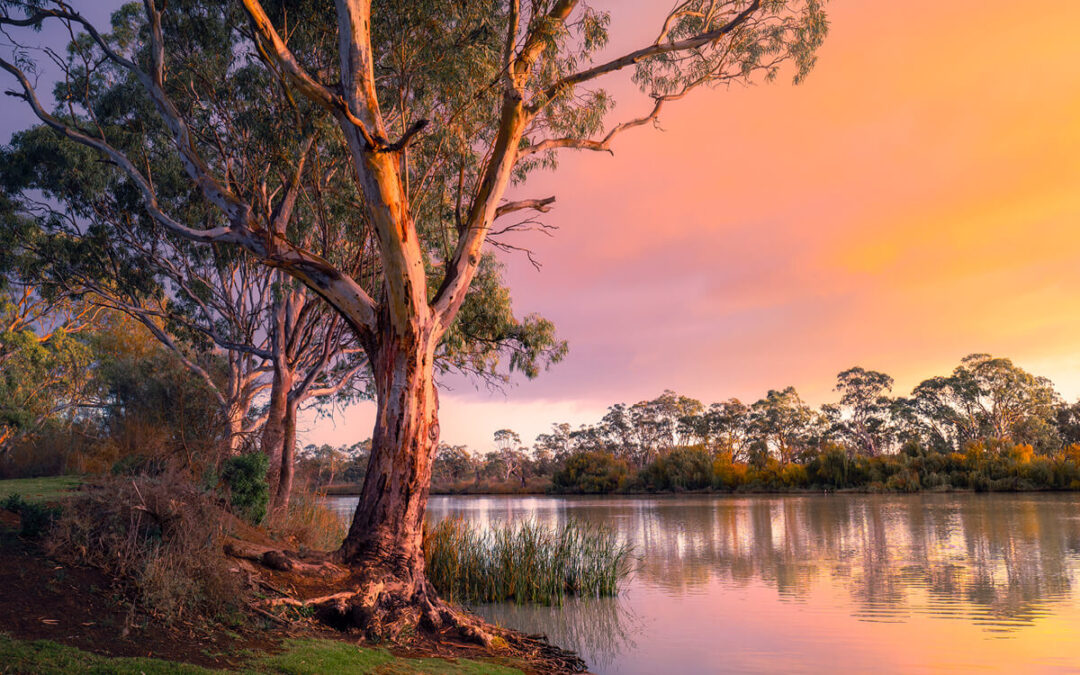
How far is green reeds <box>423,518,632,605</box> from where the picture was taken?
9891mm

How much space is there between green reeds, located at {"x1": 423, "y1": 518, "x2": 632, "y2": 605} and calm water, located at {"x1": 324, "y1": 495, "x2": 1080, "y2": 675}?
33cm

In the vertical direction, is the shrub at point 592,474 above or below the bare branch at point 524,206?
below

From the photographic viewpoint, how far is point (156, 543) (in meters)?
5.38

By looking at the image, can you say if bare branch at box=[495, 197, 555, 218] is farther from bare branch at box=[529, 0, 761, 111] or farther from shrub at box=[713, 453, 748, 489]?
shrub at box=[713, 453, 748, 489]

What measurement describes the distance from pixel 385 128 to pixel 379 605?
21.0 feet

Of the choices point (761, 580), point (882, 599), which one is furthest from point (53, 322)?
point (882, 599)

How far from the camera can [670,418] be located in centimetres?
5331

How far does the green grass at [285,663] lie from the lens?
3666mm

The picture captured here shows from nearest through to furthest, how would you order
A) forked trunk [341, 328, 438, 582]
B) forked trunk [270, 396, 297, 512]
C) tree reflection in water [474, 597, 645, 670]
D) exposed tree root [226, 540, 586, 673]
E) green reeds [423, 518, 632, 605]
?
exposed tree root [226, 540, 586, 673]
forked trunk [341, 328, 438, 582]
tree reflection in water [474, 597, 645, 670]
green reeds [423, 518, 632, 605]
forked trunk [270, 396, 297, 512]

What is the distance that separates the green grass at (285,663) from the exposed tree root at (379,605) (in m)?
0.54

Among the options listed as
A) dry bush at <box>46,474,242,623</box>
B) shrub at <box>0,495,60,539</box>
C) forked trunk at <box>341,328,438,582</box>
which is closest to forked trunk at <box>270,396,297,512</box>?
forked trunk at <box>341,328,438,582</box>

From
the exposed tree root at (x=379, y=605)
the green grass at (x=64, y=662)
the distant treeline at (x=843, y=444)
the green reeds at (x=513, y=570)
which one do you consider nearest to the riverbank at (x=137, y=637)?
the green grass at (x=64, y=662)

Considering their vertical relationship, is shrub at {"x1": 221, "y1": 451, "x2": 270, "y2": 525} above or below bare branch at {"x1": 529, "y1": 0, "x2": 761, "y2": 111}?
below

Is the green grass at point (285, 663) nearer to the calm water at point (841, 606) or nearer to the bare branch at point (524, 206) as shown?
the calm water at point (841, 606)
